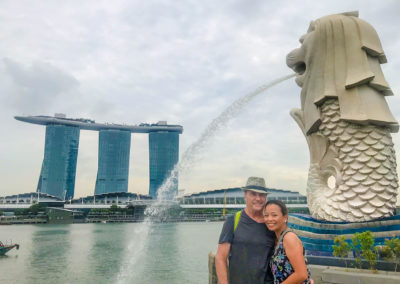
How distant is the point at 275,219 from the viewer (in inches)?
92.1

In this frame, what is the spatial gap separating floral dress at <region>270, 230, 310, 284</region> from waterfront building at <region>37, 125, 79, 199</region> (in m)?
97.4

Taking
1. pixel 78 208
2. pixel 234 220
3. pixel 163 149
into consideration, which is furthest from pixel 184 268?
pixel 163 149

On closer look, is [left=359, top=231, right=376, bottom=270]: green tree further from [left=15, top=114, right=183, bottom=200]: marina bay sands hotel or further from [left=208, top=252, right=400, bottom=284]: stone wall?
[left=15, top=114, right=183, bottom=200]: marina bay sands hotel

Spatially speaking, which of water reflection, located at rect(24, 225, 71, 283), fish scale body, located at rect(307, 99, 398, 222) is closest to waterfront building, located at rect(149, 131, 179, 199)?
water reflection, located at rect(24, 225, 71, 283)

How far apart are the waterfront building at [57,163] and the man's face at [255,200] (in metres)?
97.0

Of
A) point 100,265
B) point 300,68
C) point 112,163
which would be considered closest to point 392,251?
point 300,68

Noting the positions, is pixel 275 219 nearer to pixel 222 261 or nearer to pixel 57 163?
pixel 222 261

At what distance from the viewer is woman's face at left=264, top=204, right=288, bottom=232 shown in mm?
2338

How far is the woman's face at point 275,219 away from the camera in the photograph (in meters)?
2.34

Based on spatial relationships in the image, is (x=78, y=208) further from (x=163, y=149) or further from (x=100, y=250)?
(x=100, y=250)

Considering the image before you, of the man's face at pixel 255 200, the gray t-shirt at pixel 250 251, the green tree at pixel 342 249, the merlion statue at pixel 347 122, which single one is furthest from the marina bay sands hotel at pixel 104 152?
the gray t-shirt at pixel 250 251

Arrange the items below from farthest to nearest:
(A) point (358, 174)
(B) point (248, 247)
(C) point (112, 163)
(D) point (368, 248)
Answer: (C) point (112, 163) < (A) point (358, 174) < (D) point (368, 248) < (B) point (248, 247)

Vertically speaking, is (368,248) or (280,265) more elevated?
(280,265)

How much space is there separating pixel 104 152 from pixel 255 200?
334 feet
